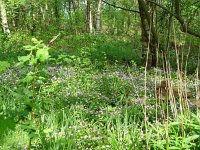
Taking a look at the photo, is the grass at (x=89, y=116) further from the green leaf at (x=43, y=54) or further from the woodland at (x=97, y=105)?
the green leaf at (x=43, y=54)

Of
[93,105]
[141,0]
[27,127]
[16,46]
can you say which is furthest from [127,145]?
[16,46]

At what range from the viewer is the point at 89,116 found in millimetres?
5008

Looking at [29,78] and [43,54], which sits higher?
[43,54]

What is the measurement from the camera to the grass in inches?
117

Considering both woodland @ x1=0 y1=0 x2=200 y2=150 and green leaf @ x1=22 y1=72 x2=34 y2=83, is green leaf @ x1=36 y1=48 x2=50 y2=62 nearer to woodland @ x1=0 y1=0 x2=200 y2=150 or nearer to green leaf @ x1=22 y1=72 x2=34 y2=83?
woodland @ x1=0 y1=0 x2=200 y2=150

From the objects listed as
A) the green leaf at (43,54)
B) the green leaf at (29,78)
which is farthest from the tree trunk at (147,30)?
the green leaf at (43,54)

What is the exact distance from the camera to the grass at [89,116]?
2979 millimetres

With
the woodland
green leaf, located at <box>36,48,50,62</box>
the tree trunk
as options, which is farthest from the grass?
the tree trunk

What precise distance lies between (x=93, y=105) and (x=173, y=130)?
7.28ft

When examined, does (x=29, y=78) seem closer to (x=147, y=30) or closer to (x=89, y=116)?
(x=89, y=116)

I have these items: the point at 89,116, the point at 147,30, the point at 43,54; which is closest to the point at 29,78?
the point at 43,54

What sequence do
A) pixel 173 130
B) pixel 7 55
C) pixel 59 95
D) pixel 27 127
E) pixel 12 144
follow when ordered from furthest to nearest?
1. pixel 7 55
2. pixel 59 95
3. pixel 12 144
4. pixel 173 130
5. pixel 27 127

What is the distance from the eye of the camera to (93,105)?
5.44m

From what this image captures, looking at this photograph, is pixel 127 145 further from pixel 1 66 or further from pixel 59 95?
pixel 59 95
